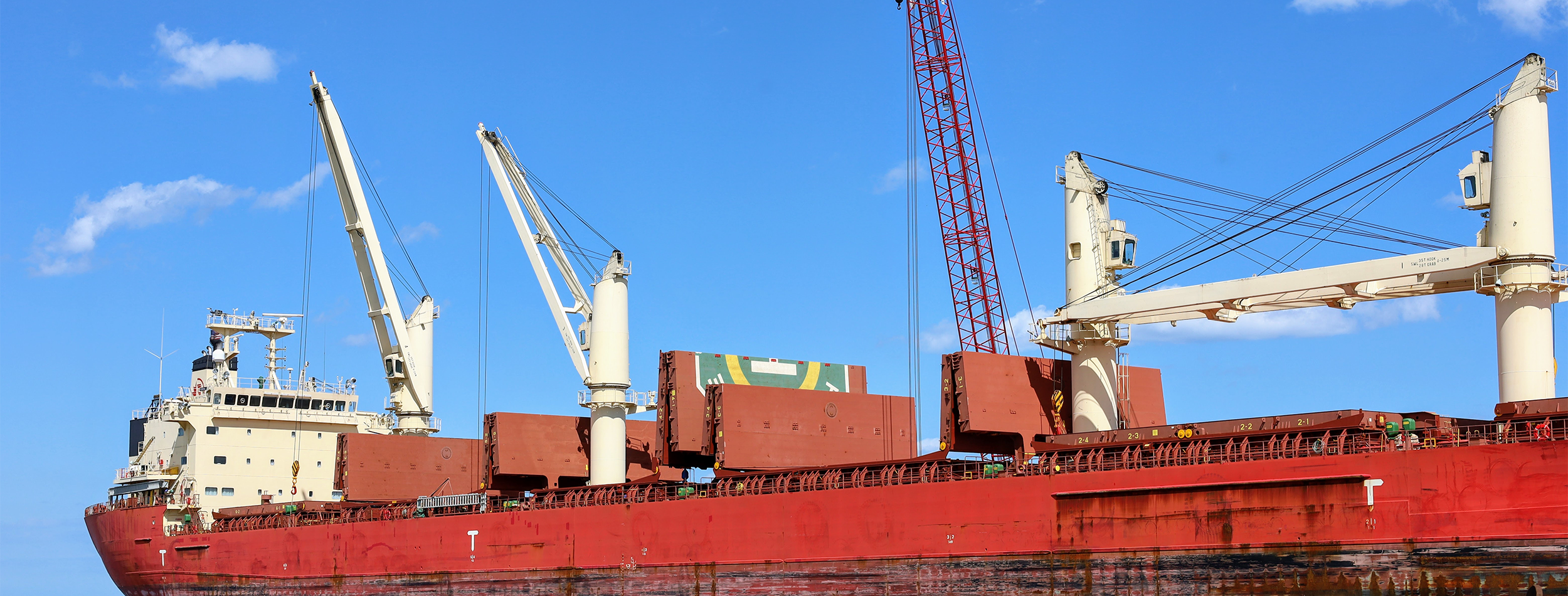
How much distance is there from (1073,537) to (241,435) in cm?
3753

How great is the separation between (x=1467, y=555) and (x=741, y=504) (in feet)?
55.3

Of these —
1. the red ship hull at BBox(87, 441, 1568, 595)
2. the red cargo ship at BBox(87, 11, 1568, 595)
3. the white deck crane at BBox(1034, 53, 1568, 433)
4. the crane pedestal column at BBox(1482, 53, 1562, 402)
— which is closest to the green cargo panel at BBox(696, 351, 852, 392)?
the red cargo ship at BBox(87, 11, 1568, 595)

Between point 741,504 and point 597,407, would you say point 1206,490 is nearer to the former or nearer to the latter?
point 741,504

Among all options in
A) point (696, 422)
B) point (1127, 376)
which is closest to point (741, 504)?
point (696, 422)

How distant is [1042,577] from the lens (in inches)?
1096

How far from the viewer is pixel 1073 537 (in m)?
27.4

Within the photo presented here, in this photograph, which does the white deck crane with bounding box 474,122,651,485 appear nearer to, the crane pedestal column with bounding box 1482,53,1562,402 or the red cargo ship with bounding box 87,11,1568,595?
the red cargo ship with bounding box 87,11,1568,595

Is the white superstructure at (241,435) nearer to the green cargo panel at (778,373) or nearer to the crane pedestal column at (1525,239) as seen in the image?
the green cargo panel at (778,373)

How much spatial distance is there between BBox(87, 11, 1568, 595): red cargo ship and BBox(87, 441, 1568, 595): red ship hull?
0.05 metres

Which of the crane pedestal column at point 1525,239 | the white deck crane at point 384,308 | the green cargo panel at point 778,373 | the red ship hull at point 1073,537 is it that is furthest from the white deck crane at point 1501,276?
the white deck crane at point 384,308

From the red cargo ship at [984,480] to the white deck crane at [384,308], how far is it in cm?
12

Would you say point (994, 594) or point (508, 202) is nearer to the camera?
point (994, 594)

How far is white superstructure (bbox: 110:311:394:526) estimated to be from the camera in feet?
172

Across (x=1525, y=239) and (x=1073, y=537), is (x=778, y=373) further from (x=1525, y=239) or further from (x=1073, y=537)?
(x=1525, y=239)
